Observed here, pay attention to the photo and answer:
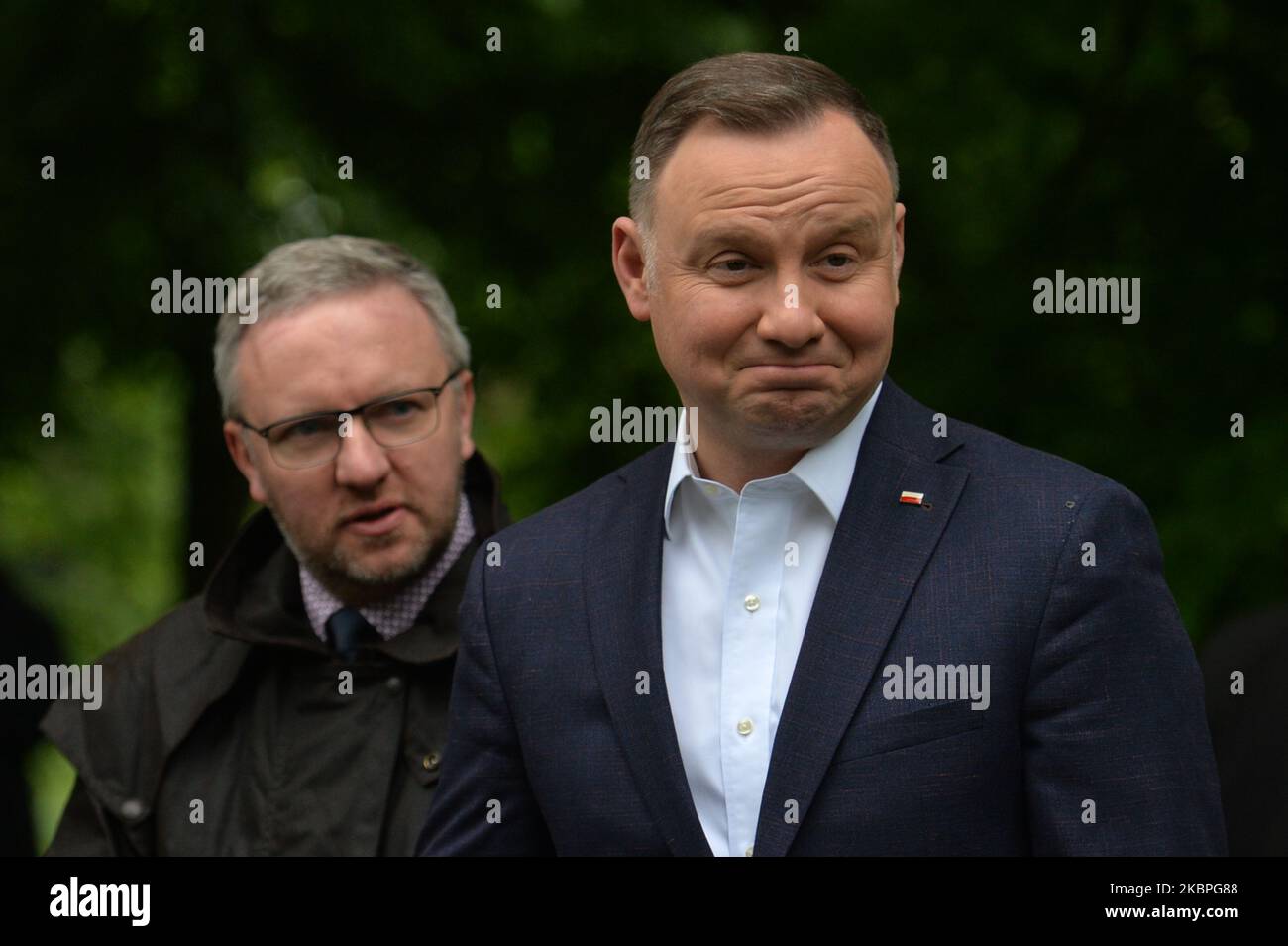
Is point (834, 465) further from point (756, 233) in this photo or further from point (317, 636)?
point (317, 636)

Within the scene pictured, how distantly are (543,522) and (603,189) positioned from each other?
4520mm

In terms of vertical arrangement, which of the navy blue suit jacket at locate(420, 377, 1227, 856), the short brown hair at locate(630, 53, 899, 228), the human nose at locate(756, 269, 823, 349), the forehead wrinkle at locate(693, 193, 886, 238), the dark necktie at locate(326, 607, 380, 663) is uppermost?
the short brown hair at locate(630, 53, 899, 228)

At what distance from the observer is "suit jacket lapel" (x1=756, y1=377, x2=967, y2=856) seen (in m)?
2.80

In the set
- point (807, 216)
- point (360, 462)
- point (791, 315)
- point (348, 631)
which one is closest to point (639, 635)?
point (791, 315)

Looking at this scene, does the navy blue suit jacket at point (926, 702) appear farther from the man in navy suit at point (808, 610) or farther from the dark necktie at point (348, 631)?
the dark necktie at point (348, 631)

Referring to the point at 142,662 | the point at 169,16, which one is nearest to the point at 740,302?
the point at 142,662

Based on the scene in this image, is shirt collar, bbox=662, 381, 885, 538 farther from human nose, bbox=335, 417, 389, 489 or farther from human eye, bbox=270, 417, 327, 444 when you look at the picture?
→ human eye, bbox=270, 417, 327, 444

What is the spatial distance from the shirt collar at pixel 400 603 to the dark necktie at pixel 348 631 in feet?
0.04

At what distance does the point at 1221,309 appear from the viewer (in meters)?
6.50

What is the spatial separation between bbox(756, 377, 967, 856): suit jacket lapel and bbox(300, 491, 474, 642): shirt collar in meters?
1.41

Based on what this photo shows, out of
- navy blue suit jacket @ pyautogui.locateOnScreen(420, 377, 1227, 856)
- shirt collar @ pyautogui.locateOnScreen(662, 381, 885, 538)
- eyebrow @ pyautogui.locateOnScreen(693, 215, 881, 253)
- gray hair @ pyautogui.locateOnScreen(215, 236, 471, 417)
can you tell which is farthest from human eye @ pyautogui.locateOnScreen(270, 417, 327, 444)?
eyebrow @ pyautogui.locateOnScreen(693, 215, 881, 253)

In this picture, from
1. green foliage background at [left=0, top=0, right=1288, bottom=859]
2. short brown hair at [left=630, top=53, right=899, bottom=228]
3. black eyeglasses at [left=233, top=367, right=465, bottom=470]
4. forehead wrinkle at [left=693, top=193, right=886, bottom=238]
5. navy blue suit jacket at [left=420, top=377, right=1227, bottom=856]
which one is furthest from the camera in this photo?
green foliage background at [left=0, top=0, right=1288, bottom=859]

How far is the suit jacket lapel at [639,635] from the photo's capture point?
2891mm

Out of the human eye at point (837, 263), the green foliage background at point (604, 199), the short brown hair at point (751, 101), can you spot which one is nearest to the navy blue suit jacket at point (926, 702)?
the human eye at point (837, 263)
